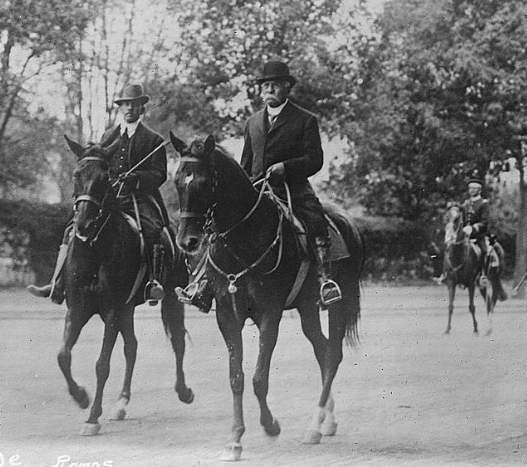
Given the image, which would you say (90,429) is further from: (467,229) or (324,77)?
(467,229)

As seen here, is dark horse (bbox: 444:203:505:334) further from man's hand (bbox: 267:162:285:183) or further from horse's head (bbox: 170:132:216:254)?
horse's head (bbox: 170:132:216:254)

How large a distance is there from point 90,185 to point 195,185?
1307 mm

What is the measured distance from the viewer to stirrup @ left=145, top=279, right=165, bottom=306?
9227mm

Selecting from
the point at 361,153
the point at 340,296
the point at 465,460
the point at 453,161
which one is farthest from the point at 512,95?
the point at 465,460

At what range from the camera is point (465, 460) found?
861 cm

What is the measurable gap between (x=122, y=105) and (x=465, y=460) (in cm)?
469

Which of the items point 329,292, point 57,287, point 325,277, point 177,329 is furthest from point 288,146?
point 57,287

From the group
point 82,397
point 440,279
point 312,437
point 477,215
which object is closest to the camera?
point 312,437

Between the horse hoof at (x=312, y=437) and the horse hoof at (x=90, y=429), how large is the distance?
187cm

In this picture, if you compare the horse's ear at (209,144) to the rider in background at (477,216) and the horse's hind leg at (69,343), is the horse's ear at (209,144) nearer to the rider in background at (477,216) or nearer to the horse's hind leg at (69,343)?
the horse's hind leg at (69,343)

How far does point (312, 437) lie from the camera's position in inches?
345

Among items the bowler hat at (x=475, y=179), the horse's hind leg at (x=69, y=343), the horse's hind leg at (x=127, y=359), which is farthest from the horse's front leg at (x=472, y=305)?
the horse's hind leg at (x=69, y=343)

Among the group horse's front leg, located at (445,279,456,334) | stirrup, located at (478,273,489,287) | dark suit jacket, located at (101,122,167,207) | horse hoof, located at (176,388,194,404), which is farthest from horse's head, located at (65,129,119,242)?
stirrup, located at (478,273,489,287)

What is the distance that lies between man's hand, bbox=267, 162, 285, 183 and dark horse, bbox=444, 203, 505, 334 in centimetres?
284
